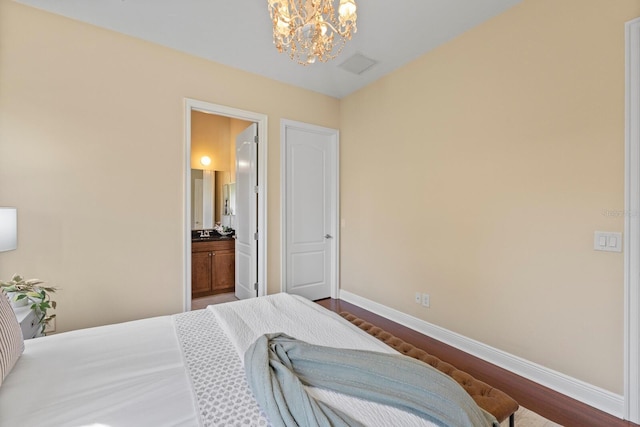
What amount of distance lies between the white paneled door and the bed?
5.58 ft

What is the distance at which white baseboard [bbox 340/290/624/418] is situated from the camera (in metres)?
1.75

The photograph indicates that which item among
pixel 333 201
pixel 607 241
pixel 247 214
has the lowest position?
pixel 607 241

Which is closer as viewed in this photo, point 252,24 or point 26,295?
point 26,295

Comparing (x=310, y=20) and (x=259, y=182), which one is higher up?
(x=310, y=20)

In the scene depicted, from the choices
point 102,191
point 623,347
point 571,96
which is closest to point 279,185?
point 102,191

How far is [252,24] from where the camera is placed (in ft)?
7.80

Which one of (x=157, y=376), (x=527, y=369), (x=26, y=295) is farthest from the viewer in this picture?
(x=527, y=369)

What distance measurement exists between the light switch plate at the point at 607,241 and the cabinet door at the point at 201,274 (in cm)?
401

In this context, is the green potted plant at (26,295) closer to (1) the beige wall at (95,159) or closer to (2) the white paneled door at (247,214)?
(1) the beige wall at (95,159)

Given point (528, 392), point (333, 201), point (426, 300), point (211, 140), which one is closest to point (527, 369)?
point (528, 392)

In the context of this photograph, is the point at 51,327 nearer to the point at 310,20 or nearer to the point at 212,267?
the point at 212,267

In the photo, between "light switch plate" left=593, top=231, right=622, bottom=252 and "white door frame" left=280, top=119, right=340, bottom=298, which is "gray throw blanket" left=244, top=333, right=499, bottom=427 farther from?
"white door frame" left=280, top=119, right=340, bottom=298

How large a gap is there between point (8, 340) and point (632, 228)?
3178 mm

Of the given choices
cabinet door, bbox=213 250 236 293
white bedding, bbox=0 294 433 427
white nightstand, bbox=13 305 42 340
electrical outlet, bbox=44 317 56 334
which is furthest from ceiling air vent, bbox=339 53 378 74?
electrical outlet, bbox=44 317 56 334
